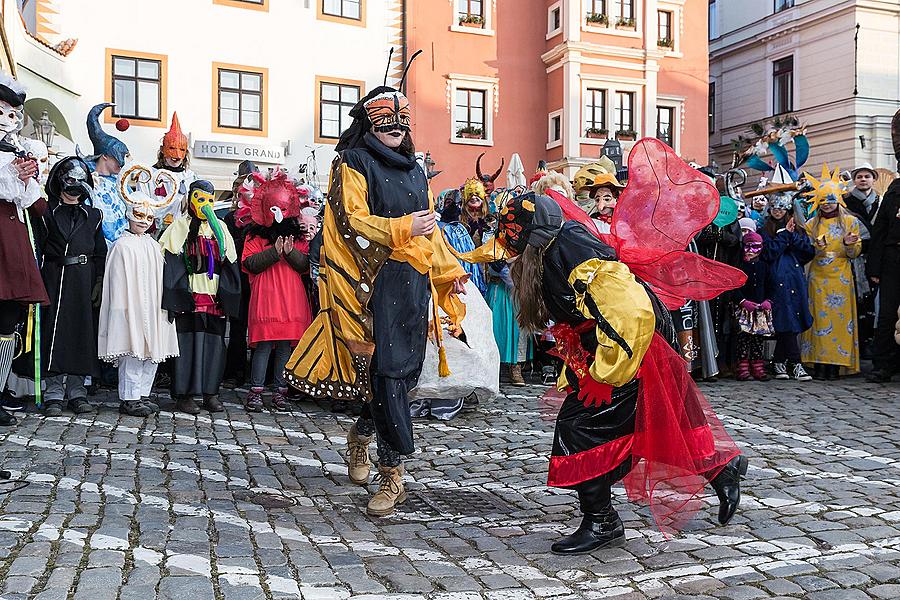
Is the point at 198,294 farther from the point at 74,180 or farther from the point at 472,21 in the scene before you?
the point at 472,21

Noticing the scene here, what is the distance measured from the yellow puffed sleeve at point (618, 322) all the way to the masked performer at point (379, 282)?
3.50 ft

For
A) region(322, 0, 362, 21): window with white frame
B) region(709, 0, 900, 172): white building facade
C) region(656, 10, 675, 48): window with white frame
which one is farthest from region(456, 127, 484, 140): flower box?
region(709, 0, 900, 172): white building facade

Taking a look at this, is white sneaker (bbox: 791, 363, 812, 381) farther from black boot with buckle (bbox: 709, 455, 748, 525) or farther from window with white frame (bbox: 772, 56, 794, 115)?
window with white frame (bbox: 772, 56, 794, 115)

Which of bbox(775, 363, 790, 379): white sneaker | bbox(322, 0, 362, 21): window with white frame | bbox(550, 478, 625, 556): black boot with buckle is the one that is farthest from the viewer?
bbox(322, 0, 362, 21): window with white frame

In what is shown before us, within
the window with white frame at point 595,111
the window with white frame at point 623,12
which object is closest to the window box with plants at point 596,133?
the window with white frame at point 595,111

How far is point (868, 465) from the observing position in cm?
556

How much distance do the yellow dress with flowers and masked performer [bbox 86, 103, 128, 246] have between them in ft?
24.0

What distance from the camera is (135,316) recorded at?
23.6 ft

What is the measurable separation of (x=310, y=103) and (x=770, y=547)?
19.9 meters

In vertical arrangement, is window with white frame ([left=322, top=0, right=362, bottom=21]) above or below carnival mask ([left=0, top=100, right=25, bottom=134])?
above

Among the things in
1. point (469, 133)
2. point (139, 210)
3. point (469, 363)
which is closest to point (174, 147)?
point (139, 210)

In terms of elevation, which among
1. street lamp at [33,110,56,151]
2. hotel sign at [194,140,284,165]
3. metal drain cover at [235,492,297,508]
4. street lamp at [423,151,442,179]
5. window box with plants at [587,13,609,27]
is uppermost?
window box with plants at [587,13,609,27]

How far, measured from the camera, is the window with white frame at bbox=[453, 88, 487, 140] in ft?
83.5

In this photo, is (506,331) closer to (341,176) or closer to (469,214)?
(469,214)
